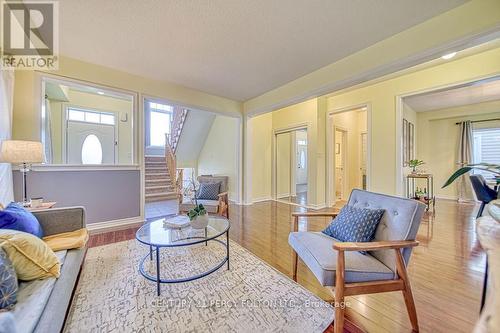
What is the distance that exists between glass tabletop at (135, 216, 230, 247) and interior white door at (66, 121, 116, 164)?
182 inches

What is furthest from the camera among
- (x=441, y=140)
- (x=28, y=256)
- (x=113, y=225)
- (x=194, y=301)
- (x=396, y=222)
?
(x=441, y=140)

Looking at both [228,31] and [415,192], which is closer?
[228,31]

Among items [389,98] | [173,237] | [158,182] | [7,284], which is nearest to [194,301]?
[173,237]

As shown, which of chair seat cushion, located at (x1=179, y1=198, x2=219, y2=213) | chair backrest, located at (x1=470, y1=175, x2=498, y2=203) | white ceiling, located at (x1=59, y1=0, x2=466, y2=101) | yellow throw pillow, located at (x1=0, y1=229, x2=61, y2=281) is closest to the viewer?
yellow throw pillow, located at (x1=0, y1=229, x2=61, y2=281)

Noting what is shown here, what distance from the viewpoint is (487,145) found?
5246 millimetres

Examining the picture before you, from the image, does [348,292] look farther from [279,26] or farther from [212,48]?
[212,48]

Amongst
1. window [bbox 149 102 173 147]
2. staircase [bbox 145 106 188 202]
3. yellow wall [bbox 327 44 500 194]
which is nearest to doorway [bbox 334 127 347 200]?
yellow wall [bbox 327 44 500 194]

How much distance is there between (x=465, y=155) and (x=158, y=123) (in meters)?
10.2

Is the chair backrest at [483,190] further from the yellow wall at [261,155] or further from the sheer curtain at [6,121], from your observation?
the sheer curtain at [6,121]

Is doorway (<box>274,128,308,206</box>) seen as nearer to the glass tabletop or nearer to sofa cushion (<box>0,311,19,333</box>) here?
the glass tabletop

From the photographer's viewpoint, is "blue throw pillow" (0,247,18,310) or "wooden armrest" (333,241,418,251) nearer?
"blue throw pillow" (0,247,18,310)

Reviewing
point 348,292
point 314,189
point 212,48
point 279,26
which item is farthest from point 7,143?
point 314,189

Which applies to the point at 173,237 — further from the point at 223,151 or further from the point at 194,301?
the point at 223,151

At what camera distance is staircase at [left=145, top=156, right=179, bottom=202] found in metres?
5.55
